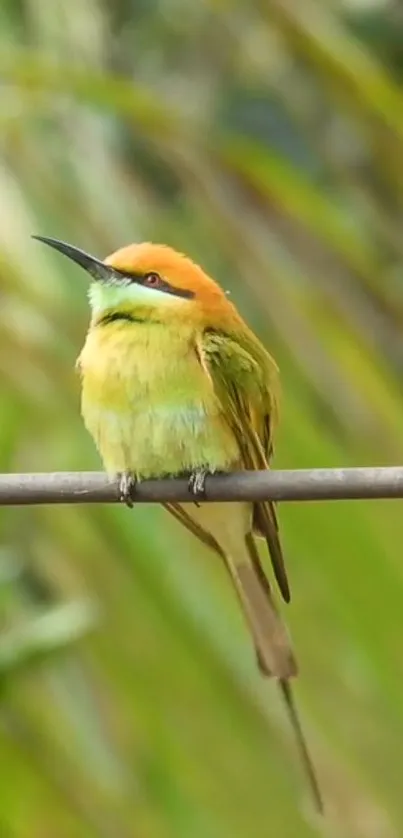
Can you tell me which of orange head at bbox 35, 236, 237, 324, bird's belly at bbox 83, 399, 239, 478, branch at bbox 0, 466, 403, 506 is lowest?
branch at bbox 0, 466, 403, 506

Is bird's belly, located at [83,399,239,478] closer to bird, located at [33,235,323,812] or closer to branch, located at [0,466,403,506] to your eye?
bird, located at [33,235,323,812]

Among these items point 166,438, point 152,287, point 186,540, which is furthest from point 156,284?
point 186,540

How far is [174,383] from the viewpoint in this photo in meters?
0.97

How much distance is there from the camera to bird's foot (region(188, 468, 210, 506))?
29.9 inches

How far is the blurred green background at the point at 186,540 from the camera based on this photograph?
110 cm

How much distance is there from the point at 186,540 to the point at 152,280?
13.1 inches

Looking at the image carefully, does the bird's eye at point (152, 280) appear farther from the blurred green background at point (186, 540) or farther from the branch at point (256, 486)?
the branch at point (256, 486)

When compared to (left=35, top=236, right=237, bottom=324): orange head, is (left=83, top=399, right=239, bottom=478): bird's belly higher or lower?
lower

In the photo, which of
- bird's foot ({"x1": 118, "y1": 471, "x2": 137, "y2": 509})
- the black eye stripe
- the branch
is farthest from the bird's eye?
the branch

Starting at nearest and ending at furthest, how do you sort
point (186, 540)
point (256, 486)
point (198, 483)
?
point (256, 486)
point (198, 483)
point (186, 540)

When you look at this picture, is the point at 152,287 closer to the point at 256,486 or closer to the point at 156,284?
the point at 156,284

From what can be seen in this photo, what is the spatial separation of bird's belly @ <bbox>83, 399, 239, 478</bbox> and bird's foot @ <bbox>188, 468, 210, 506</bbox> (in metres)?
0.01

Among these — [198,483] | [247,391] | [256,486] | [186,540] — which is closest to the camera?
[256,486]

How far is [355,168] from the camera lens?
2084 millimetres
